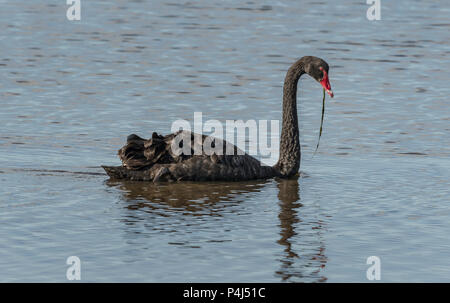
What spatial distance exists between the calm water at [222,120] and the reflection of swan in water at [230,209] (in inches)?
1.3

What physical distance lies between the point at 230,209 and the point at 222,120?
505 centimetres

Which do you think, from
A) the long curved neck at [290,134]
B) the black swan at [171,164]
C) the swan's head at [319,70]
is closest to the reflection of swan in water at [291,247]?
the black swan at [171,164]

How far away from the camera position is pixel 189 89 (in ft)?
60.8

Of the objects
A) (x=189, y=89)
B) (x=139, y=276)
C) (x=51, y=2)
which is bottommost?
(x=139, y=276)

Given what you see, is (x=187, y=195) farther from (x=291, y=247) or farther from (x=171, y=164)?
(x=291, y=247)

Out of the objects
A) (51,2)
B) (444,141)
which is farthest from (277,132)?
(51,2)

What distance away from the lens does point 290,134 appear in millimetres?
13484

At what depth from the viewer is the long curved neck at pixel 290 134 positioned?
13180 millimetres

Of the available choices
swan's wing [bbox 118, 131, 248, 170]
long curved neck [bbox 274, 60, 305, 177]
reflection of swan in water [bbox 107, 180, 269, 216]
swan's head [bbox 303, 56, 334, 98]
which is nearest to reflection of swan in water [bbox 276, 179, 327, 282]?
reflection of swan in water [bbox 107, 180, 269, 216]

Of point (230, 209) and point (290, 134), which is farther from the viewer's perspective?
point (290, 134)

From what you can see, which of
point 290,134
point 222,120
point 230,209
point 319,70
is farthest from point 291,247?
point 222,120

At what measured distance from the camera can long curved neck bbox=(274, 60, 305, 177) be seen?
43.2ft

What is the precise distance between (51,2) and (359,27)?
30.2 ft

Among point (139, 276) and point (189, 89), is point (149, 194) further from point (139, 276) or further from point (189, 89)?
point (189, 89)
